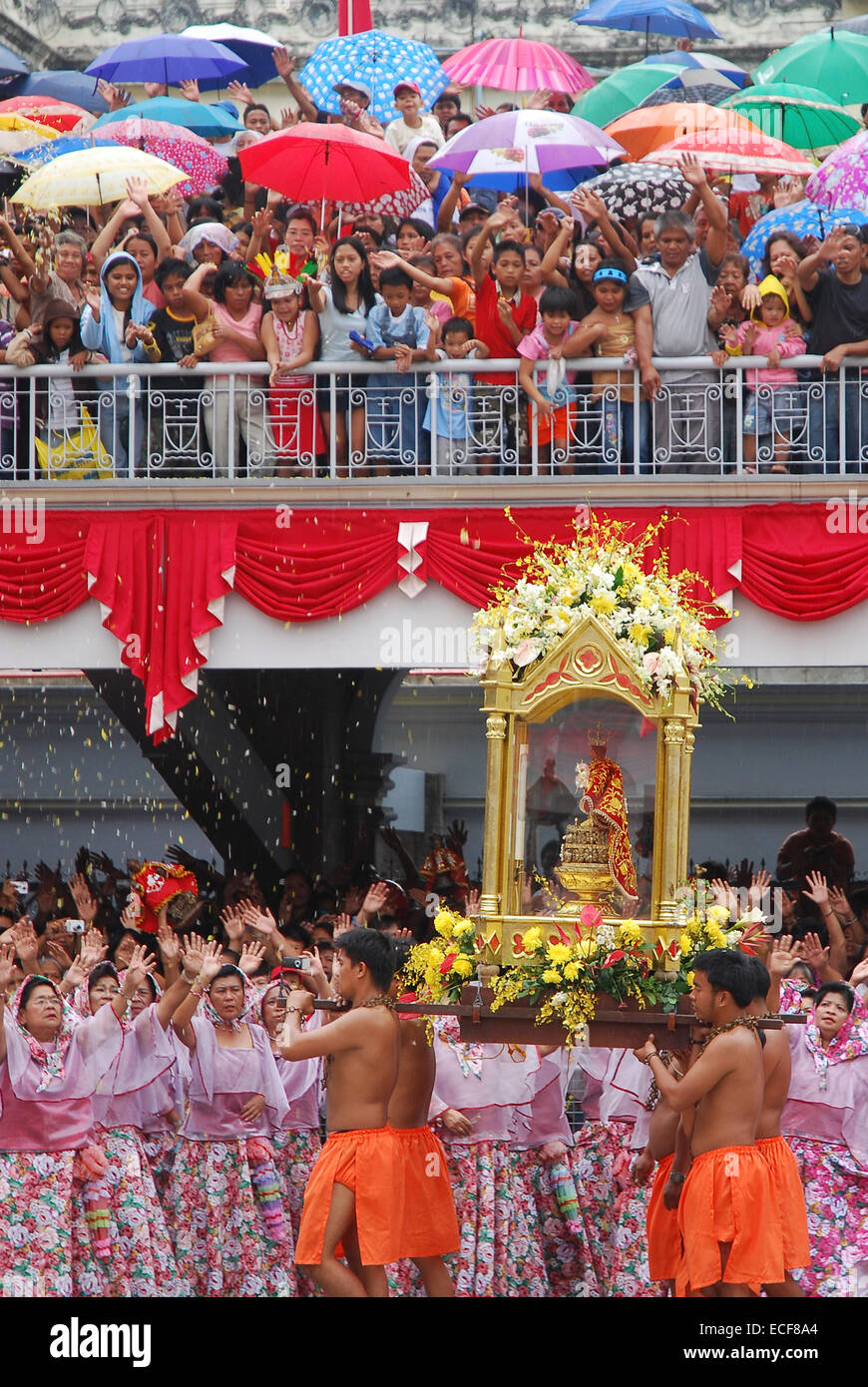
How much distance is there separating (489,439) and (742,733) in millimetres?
7511

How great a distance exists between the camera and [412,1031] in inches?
305

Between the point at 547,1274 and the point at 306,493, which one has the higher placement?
the point at 306,493

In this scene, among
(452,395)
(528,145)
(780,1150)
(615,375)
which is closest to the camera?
(780,1150)

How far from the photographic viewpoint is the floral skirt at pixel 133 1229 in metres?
8.15

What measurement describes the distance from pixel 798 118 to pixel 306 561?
17.2 feet

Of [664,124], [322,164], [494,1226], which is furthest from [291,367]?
[494,1226]

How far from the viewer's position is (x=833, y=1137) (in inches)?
324

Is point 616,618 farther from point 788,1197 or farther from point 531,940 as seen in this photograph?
point 788,1197

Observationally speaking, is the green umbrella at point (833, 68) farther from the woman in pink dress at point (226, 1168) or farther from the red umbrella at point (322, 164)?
the woman in pink dress at point (226, 1168)

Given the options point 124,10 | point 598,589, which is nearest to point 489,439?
point 598,589

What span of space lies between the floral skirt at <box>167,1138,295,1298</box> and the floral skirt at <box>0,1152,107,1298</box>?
2.41 feet

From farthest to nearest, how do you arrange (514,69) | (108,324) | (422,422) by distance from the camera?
(514,69) < (108,324) < (422,422)

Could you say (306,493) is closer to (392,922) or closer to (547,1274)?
(392,922)

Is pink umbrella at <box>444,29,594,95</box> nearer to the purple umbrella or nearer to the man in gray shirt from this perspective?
the purple umbrella
